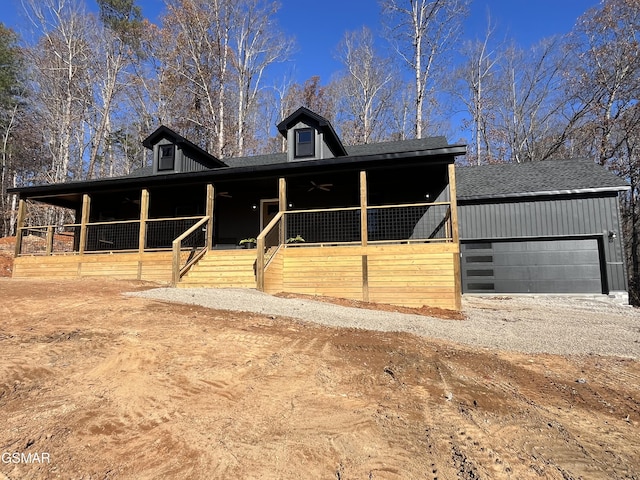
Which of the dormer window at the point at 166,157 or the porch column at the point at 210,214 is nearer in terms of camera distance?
the porch column at the point at 210,214

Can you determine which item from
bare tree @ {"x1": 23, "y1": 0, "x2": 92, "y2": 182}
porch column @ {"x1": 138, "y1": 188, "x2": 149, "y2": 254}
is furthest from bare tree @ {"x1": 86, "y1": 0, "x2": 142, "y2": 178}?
porch column @ {"x1": 138, "y1": 188, "x2": 149, "y2": 254}

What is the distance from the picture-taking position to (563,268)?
11203 millimetres

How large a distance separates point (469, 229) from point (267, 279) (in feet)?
25.2

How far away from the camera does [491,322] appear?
21.6 ft

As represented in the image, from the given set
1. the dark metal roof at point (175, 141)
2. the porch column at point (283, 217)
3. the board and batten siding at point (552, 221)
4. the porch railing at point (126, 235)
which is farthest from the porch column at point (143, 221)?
the board and batten siding at point (552, 221)

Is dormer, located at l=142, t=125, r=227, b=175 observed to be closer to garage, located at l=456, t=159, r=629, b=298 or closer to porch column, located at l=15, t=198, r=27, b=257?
porch column, located at l=15, t=198, r=27, b=257

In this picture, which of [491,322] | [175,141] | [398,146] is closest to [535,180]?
[398,146]

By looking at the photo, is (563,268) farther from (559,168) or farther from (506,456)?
(506,456)

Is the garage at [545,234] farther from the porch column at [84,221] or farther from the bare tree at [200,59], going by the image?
the bare tree at [200,59]

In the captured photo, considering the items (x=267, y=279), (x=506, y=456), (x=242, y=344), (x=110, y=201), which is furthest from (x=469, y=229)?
(x=110, y=201)

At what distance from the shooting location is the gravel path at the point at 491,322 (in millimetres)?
4871

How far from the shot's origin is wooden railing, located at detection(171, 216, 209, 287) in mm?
9094

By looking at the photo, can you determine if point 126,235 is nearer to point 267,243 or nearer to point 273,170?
point 267,243

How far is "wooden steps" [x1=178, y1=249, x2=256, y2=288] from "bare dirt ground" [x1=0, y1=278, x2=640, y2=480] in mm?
4261
